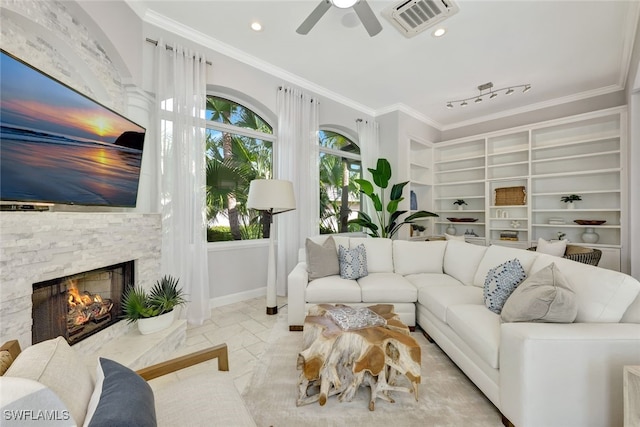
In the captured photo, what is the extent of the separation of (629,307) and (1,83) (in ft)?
11.5

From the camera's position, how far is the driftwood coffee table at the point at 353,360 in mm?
1499

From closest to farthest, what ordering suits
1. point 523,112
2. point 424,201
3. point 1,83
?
point 1,83
point 523,112
point 424,201

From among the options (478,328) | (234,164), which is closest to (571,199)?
(478,328)

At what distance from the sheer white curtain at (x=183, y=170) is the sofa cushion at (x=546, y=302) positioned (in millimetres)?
2779

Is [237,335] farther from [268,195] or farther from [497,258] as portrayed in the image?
[497,258]

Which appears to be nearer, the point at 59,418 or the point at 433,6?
the point at 59,418

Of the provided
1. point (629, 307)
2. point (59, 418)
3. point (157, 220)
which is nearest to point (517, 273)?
point (629, 307)

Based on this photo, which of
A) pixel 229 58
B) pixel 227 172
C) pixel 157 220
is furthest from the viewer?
pixel 227 172

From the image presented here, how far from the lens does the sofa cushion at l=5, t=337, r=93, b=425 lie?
72cm

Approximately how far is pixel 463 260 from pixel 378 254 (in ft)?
3.06

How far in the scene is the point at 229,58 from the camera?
3189mm

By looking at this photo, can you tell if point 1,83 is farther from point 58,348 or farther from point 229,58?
point 229,58

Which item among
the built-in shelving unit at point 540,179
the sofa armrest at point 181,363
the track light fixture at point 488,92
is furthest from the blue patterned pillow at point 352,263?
the track light fixture at point 488,92

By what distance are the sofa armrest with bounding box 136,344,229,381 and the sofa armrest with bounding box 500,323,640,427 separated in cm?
149
